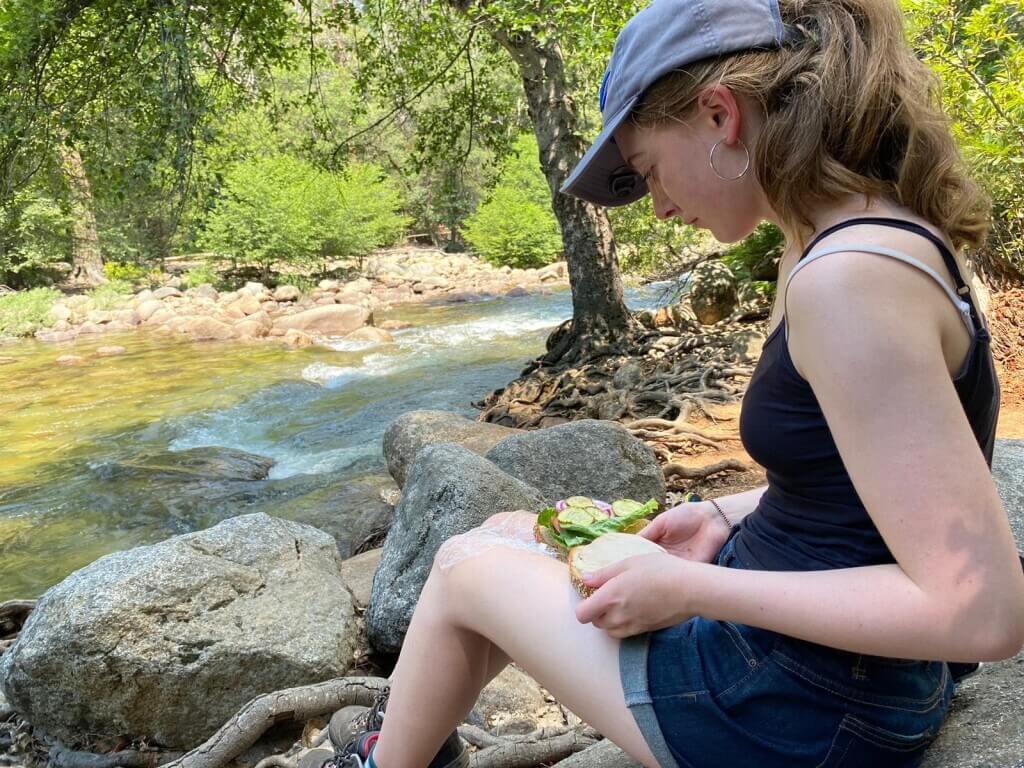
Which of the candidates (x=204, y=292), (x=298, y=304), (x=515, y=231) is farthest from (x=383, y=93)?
(x=515, y=231)

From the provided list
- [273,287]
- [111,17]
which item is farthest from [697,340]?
[273,287]

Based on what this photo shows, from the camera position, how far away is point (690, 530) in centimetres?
163

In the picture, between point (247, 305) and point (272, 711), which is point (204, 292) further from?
point (272, 711)

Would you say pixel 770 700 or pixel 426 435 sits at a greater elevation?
pixel 770 700

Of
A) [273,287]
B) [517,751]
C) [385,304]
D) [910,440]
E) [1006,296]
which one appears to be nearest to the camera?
[910,440]

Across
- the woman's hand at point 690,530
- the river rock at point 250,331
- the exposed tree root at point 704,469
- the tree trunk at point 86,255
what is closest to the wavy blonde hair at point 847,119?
the woman's hand at point 690,530

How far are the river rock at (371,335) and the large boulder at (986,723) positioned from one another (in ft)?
45.6

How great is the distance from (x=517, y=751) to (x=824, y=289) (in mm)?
1808

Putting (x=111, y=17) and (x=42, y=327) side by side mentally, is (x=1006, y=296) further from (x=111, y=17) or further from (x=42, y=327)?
(x=42, y=327)

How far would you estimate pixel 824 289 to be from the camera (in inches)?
40.4

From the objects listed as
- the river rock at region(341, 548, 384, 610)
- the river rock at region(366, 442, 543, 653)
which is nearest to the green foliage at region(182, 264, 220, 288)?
the river rock at region(341, 548, 384, 610)

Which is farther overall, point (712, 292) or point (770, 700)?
point (712, 292)

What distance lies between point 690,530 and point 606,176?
728mm

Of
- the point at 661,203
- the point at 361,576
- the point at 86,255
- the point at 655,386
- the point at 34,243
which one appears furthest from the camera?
the point at 86,255
